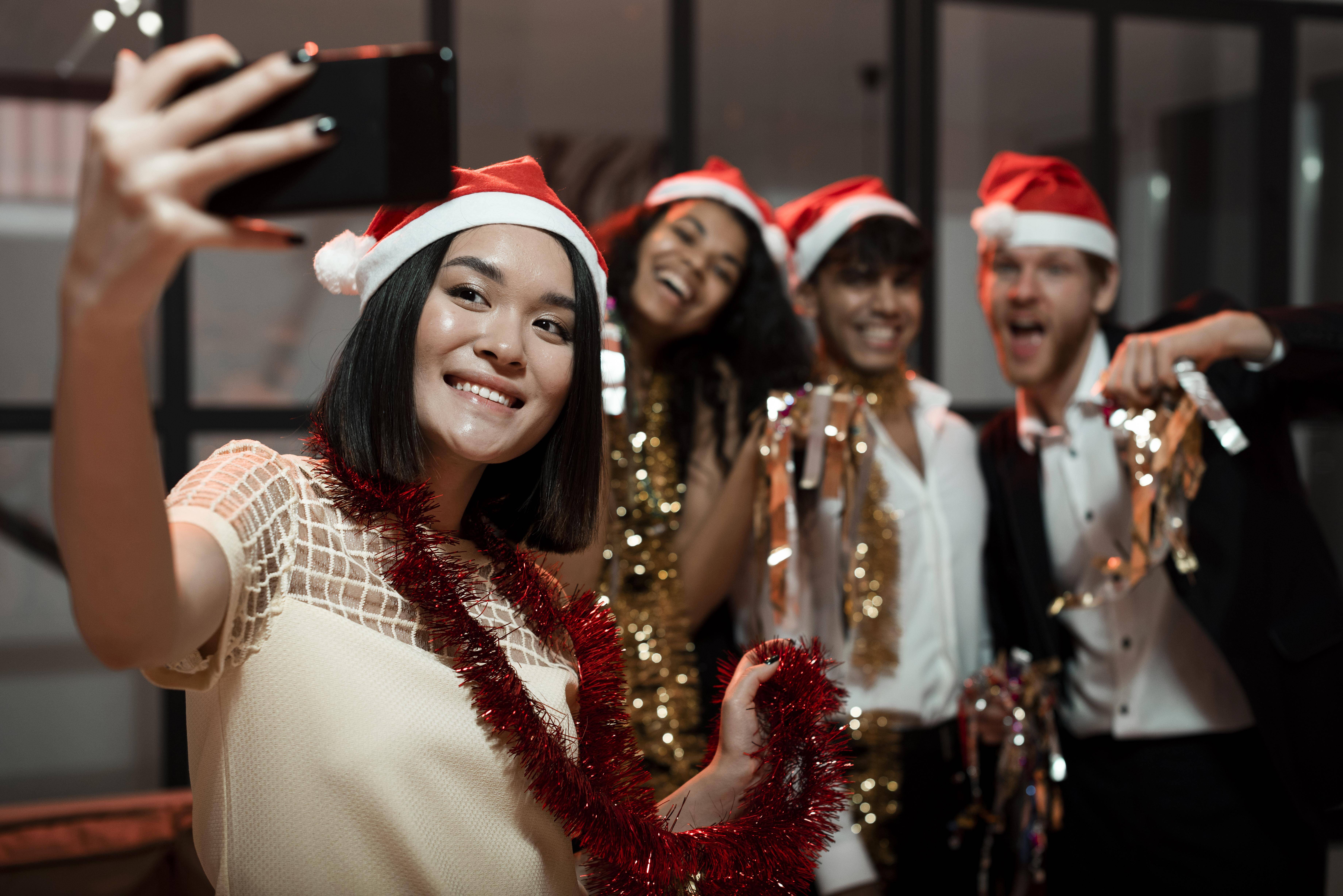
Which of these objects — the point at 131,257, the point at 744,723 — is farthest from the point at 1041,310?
the point at 131,257

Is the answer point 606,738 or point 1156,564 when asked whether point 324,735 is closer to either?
point 606,738

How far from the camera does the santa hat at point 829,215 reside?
229cm

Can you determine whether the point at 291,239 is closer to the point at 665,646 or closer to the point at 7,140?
the point at 665,646

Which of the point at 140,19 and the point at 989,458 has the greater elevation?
the point at 140,19

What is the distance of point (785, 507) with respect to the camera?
73.3 inches

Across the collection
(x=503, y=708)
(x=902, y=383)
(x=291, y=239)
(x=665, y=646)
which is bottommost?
(x=665, y=646)

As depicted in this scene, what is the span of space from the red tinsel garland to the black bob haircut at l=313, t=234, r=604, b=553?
39mm

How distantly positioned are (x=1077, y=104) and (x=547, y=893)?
10.4 feet

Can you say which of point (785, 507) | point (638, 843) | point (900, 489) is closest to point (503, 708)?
point (638, 843)

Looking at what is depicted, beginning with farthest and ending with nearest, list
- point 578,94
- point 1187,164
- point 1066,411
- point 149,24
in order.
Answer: point 1187,164 < point 578,94 < point 149,24 < point 1066,411

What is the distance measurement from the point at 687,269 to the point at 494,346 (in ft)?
3.51

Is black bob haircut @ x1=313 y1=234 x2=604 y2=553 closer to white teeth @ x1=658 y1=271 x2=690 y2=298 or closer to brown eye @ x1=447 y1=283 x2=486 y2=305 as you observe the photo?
brown eye @ x1=447 y1=283 x2=486 y2=305

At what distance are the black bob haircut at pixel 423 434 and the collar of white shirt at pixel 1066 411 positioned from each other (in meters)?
1.36

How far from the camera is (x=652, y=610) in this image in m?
2.02
